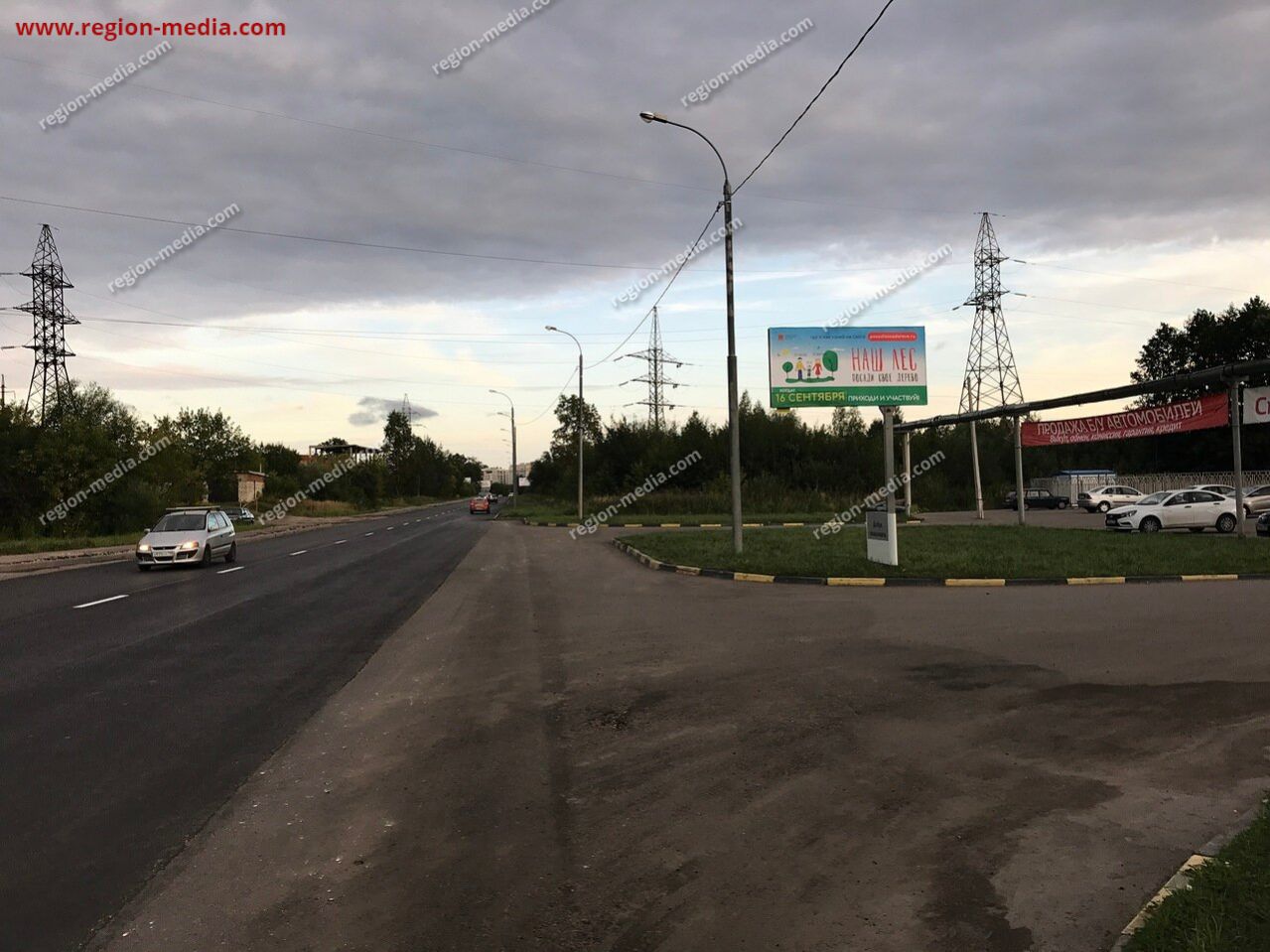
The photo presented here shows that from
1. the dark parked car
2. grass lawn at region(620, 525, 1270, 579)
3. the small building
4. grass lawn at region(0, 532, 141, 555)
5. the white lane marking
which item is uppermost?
the small building

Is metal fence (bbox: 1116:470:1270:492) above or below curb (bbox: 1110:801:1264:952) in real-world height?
above

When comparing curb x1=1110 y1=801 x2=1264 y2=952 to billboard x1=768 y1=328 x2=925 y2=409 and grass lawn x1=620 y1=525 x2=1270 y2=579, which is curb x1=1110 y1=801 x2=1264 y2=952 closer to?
grass lawn x1=620 y1=525 x2=1270 y2=579

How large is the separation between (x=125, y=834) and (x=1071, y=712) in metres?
6.75

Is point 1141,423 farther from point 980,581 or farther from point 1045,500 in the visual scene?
point 1045,500

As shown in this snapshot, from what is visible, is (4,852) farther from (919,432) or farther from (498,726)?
(919,432)

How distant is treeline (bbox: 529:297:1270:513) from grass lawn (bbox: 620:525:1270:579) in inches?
989

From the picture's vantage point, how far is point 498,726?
23.3 ft

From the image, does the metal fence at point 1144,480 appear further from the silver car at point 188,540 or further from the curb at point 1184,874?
the curb at point 1184,874

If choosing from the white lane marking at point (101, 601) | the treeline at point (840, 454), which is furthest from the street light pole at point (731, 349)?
the treeline at point (840, 454)

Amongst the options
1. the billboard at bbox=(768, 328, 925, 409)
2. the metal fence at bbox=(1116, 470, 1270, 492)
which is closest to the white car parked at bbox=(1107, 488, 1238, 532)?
the billboard at bbox=(768, 328, 925, 409)

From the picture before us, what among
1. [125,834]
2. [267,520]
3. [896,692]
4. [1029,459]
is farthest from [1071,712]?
[1029,459]

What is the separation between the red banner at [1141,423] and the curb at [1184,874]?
26018 millimetres

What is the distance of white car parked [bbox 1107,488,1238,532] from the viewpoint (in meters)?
29.9

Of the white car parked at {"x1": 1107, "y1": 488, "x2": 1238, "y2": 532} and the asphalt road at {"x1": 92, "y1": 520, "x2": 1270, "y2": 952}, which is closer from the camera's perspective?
the asphalt road at {"x1": 92, "y1": 520, "x2": 1270, "y2": 952}
